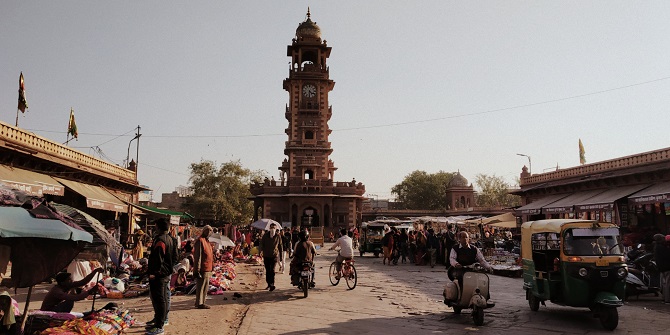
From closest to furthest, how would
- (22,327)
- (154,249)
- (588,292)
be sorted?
(22,327), (154,249), (588,292)

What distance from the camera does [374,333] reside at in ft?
24.9

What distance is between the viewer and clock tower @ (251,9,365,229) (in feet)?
156

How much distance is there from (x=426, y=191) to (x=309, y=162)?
39911 mm

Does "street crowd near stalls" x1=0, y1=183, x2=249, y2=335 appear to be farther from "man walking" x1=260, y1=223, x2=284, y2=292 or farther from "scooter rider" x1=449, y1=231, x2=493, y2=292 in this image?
"scooter rider" x1=449, y1=231, x2=493, y2=292

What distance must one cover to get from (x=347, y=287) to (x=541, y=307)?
16.2 ft

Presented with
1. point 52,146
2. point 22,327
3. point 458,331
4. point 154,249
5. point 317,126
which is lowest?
point 458,331

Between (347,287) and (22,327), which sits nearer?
(22,327)

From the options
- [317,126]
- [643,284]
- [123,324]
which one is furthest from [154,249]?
[317,126]

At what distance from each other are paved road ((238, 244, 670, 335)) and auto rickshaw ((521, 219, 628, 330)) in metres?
0.42

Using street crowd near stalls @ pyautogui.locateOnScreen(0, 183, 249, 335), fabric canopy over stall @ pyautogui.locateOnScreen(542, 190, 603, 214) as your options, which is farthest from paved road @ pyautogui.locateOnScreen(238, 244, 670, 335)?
fabric canopy over stall @ pyautogui.locateOnScreen(542, 190, 603, 214)

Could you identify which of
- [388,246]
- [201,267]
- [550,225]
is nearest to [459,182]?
[388,246]

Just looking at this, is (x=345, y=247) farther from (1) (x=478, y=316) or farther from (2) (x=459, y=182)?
(2) (x=459, y=182)

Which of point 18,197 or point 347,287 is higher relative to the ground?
point 18,197

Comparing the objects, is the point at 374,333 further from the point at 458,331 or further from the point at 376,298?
the point at 376,298
